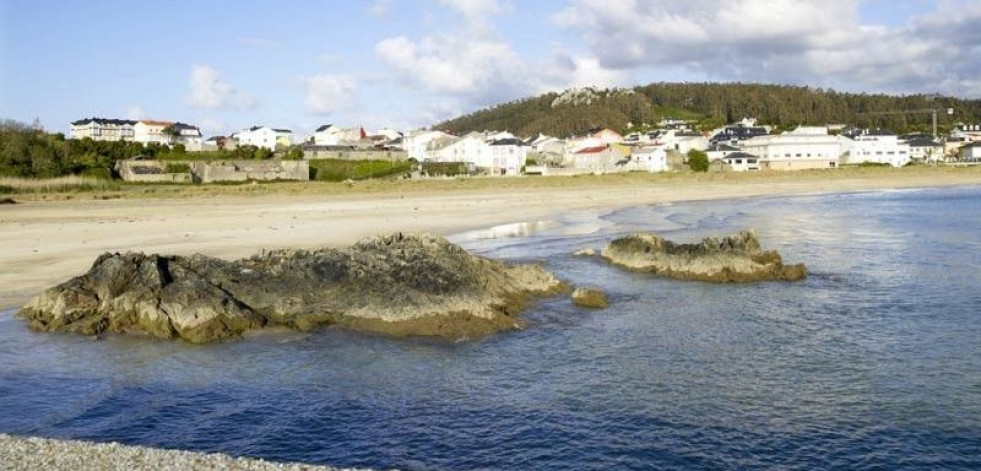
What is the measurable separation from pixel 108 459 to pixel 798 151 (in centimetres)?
11634

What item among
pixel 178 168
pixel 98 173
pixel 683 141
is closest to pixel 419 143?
pixel 683 141

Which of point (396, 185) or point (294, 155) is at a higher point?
point (294, 155)

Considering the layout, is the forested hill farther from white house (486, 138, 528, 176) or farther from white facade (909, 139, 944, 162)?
white house (486, 138, 528, 176)

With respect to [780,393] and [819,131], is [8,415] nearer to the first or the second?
[780,393]

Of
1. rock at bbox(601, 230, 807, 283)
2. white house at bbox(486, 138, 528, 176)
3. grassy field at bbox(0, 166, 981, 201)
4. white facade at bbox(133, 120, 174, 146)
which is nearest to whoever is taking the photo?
rock at bbox(601, 230, 807, 283)

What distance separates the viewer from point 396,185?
2601 inches

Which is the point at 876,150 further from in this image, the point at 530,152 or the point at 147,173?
the point at 147,173

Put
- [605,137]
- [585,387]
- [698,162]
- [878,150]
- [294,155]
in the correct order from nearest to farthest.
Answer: [585,387], [294,155], [698,162], [878,150], [605,137]

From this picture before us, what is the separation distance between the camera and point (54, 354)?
1432 centimetres

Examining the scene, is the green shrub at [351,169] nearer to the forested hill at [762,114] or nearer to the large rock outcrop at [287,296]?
the large rock outcrop at [287,296]

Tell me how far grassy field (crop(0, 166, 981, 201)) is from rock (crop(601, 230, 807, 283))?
124 feet

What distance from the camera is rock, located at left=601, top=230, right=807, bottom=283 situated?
21391 millimetres

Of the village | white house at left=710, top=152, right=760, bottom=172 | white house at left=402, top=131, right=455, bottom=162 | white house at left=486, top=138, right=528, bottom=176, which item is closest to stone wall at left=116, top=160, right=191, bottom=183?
the village

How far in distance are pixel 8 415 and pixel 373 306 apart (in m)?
7.09
